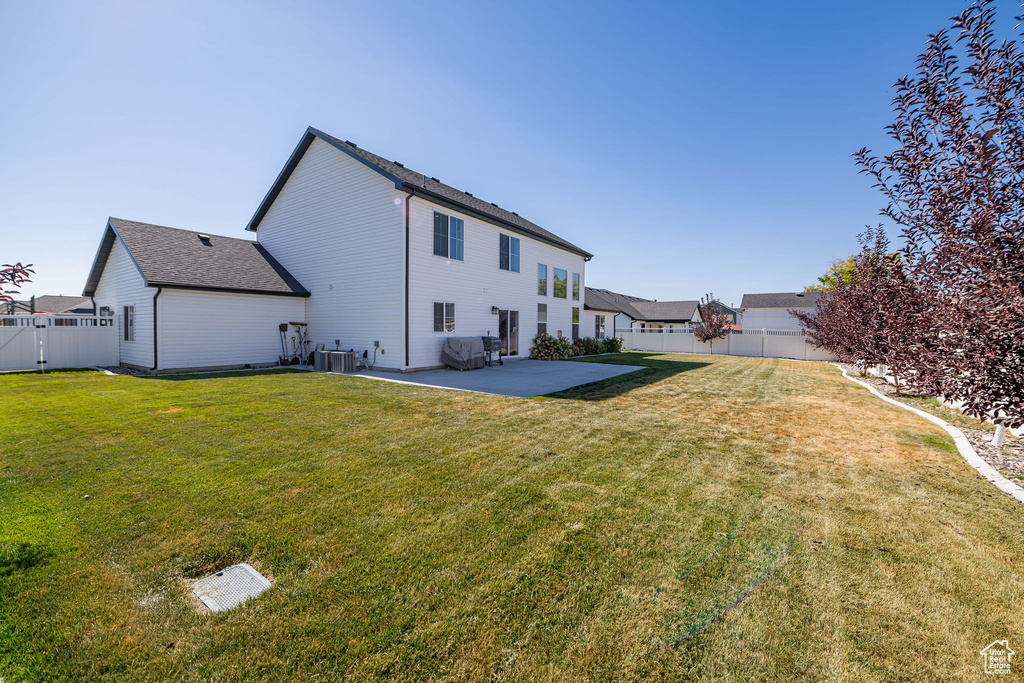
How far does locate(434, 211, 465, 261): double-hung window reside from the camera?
1336 centimetres

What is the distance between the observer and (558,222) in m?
22.3

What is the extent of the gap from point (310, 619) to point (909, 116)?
7.06 metres

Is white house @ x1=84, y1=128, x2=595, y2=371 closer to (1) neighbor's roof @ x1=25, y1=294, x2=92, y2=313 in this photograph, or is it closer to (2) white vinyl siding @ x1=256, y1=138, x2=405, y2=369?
(2) white vinyl siding @ x1=256, y1=138, x2=405, y2=369

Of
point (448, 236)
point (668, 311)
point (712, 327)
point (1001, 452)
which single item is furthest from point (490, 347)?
point (668, 311)

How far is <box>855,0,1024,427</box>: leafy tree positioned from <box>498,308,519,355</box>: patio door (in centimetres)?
1294

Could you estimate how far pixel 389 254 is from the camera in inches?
492

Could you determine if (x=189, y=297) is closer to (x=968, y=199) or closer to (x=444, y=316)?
(x=444, y=316)

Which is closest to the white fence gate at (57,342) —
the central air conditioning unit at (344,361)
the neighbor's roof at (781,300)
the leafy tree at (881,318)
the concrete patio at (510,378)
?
the central air conditioning unit at (344,361)

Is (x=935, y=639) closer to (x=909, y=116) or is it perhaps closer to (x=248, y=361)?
(x=909, y=116)

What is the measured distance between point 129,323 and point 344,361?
8039 mm

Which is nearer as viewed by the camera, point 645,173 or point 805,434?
point 805,434

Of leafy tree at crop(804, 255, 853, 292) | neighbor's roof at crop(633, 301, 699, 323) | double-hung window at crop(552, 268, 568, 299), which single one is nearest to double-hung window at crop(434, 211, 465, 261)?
double-hung window at crop(552, 268, 568, 299)

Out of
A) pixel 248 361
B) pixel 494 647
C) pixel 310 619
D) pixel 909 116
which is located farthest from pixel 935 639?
pixel 248 361

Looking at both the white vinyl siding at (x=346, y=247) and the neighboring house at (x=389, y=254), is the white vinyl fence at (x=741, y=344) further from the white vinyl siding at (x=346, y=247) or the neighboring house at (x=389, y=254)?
the white vinyl siding at (x=346, y=247)
